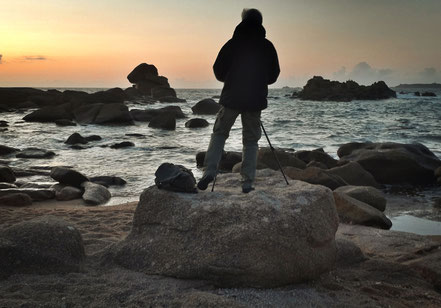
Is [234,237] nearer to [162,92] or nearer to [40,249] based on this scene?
[40,249]

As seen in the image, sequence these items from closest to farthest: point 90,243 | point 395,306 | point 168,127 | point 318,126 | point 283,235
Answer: point 395,306 → point 283,235 → point 90,243 → point 168,127 → point 318,126

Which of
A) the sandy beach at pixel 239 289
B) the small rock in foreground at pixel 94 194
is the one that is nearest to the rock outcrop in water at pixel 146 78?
the small rock in foreground at pixel 94 194

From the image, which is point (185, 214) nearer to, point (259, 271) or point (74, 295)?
point (259, 271)

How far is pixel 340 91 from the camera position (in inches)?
3285

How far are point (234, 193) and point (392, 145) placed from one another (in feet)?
31.7

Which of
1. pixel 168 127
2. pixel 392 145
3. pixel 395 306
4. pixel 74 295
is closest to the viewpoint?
pixel 74 295

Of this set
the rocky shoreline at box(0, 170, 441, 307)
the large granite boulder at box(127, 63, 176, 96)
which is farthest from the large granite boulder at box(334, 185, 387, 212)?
the large granite boulder at box(127, 63, 176, 96)

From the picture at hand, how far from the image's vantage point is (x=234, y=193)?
4867 mm

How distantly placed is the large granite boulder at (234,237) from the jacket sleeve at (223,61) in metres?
1.52

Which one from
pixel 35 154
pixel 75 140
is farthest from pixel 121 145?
pixel 35 154

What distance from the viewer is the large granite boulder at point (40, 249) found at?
156 inches

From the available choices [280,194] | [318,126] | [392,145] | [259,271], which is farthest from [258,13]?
[318,126]

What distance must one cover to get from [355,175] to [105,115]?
21.8 meters

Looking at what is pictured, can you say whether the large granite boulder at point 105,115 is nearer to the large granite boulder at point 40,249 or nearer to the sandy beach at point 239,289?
the sandy beach at point 239,289
